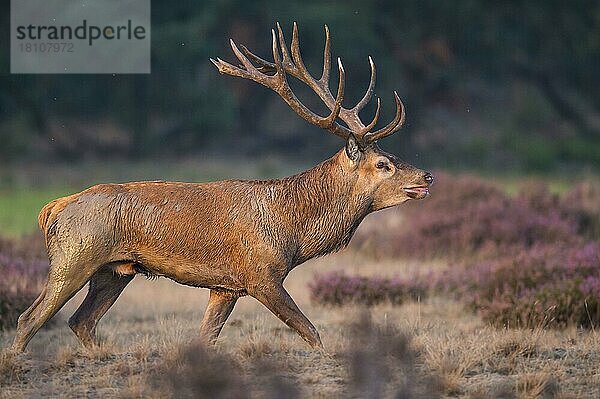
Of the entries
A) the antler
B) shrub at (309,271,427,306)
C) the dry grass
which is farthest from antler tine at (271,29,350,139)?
shrub at (309,271,427,306)

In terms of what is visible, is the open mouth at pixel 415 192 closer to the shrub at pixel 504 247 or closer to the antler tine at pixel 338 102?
the antler tine at pixel 338 102

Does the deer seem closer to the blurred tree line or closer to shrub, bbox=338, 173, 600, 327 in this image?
shrub, bbox=338, 173, 600, 327

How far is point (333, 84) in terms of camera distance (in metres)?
35.0

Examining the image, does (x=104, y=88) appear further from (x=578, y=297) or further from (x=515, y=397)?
(x=515, y=397)

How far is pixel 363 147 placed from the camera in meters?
9.39

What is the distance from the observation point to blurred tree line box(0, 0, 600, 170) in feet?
116

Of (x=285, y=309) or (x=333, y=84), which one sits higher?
(x=333, y=84)

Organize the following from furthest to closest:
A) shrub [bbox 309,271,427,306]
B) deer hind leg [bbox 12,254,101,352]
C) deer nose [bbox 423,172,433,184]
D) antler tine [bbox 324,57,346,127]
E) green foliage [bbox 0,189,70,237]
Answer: green foliage [bbox 0,189,70,237] < shrub [bbox 309,271,427,306] < deer nose [bbox 423,172,433,184] < antler tine [bbox 324,57,346,127] < deer hind leg [bbox 12,254,101,352]

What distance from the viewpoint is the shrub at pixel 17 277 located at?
11.8 metres

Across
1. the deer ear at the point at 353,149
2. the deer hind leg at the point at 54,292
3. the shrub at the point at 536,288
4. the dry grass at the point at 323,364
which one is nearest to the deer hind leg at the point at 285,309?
the dry grass at the point at 323,364

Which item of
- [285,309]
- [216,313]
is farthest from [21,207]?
[285,309]

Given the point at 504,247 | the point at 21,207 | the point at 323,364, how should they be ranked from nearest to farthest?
the point at 323,364, the point at 504,247, the point at 21,207

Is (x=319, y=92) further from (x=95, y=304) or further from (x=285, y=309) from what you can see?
(x=95, y=304)

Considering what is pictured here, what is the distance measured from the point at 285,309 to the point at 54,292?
162 cm
